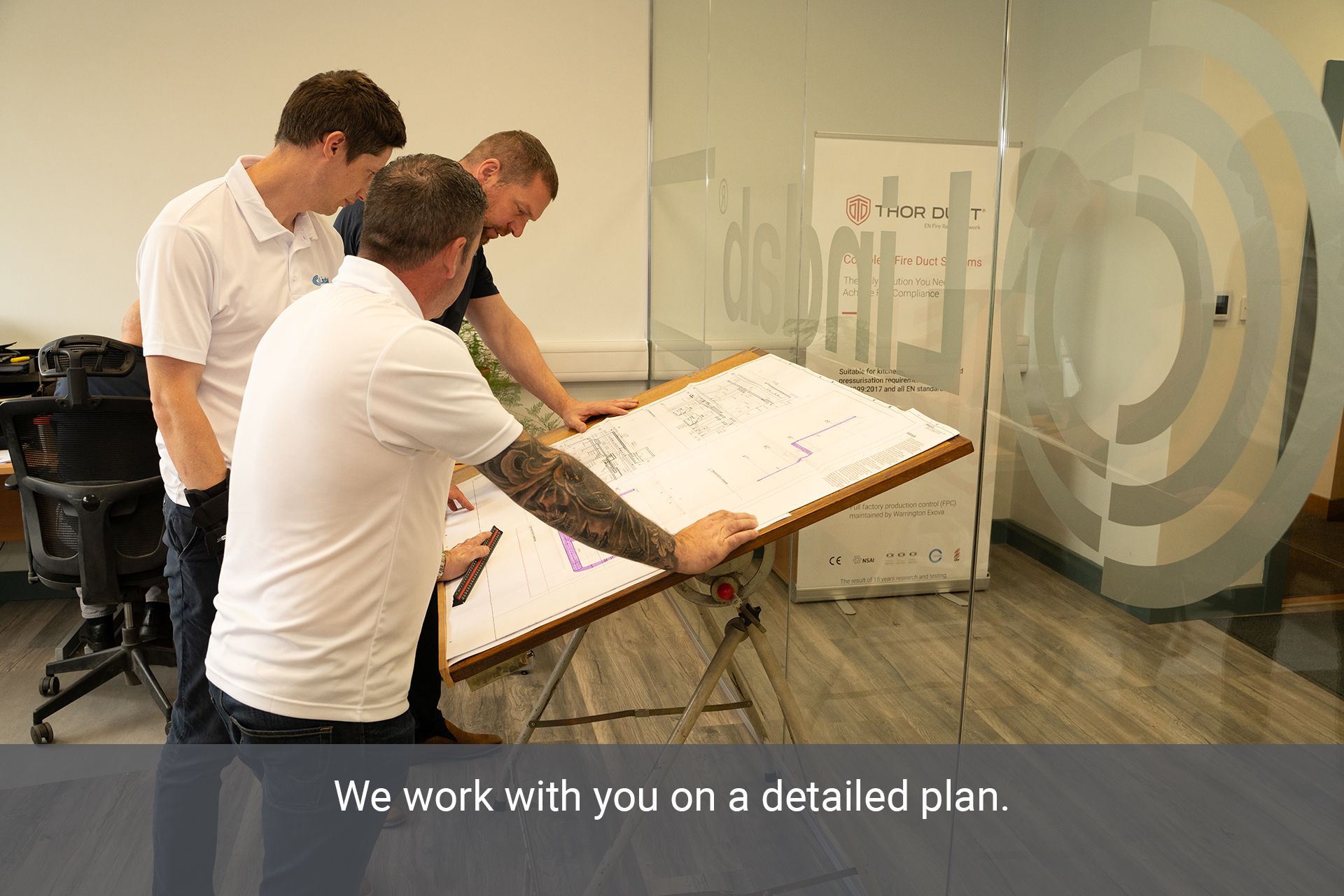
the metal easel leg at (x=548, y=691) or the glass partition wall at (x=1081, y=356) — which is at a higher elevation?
Answer: the glass partition wall at (x=1081, y=356)

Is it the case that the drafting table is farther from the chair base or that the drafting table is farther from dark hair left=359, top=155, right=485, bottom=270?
the chair base

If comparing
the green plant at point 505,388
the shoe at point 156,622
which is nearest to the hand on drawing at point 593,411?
Answer: the green plant at point 505,388

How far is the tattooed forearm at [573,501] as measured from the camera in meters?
1.37

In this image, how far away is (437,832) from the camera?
2439mm

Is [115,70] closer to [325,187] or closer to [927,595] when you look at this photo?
[325,187]

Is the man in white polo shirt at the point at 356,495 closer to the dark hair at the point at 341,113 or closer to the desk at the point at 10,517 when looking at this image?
the dark hair at the point at 341,113

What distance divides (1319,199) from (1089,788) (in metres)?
0.82

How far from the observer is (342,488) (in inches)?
50.9

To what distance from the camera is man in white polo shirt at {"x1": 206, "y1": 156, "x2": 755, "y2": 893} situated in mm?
1271

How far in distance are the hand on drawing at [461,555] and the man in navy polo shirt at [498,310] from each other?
326 mm

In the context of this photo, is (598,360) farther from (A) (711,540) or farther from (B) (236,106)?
(A) (711,540)

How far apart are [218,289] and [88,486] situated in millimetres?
1396

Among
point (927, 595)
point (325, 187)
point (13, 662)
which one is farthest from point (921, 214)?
point (13, 662)

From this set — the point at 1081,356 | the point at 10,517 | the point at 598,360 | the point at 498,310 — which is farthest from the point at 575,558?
the point at 10,517
